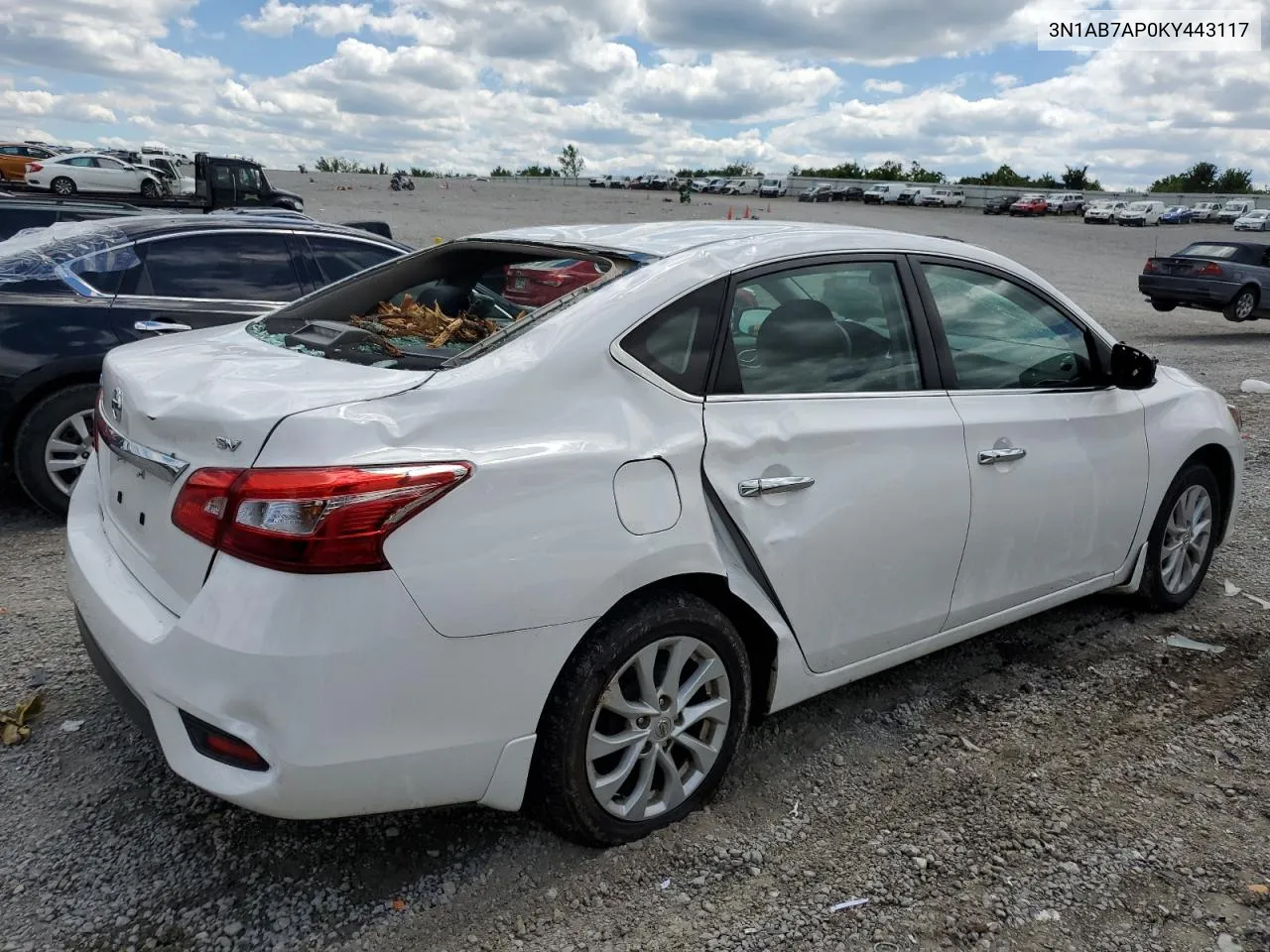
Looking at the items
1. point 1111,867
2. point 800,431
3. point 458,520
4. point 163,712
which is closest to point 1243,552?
point 1111,867

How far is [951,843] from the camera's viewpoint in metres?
2.89

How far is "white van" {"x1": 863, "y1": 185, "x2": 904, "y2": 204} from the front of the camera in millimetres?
66500

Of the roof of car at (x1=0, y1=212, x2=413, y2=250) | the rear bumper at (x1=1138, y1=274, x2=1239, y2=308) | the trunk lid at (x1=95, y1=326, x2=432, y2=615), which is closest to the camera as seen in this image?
the trunk lid at (x1=95, y1=326, x2=432, y2=615)

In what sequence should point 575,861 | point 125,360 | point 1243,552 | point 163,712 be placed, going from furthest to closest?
point 1243,552, point 125,360, point 575,861, point 163,712

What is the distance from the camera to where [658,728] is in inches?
108

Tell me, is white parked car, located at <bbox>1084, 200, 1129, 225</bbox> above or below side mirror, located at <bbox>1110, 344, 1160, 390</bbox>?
below

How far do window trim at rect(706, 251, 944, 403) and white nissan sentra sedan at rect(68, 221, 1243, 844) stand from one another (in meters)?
0.01

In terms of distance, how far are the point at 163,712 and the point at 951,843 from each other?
2.10 metres

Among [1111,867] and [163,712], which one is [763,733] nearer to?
[1111,867]

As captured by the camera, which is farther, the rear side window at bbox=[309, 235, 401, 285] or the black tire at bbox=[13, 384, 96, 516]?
the rear side window at bbox=[309, 235, 401, 285]

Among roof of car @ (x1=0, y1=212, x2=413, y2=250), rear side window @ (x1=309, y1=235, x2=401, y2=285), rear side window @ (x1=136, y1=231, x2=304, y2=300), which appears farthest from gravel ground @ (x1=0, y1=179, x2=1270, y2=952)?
rear side window @ (x1=309, y1=235, x2=401, y2=285)

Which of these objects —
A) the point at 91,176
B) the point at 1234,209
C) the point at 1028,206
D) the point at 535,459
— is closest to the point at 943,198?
the point at 1028,206

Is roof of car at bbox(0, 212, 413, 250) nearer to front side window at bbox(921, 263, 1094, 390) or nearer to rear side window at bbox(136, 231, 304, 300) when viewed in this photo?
rear side window at bbox(136, 231, 304, 300)

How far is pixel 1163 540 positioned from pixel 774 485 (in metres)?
2.45
